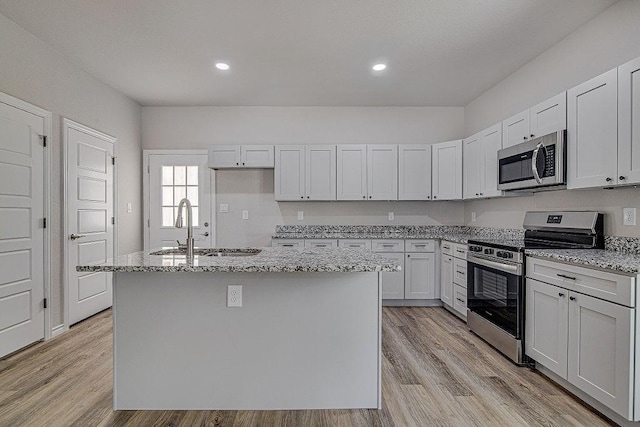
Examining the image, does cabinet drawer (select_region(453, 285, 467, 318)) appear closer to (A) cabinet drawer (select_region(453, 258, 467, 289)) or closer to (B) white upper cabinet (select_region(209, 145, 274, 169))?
(A) cabinet drawer (select_region(453, 258, 467, 289))

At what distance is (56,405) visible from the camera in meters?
2.14

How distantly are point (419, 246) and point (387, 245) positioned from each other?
1.34 feet

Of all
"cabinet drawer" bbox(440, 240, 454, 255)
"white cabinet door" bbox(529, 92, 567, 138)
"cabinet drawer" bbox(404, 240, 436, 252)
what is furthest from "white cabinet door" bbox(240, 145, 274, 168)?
"white cabinet door" bbox(529, 92, 567, 138)

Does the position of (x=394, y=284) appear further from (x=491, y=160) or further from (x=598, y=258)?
(x=598, y=258)

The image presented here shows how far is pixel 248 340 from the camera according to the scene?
2035 millimetres

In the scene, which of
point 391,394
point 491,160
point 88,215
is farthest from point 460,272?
point 88,215

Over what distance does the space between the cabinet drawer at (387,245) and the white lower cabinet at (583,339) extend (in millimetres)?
1842

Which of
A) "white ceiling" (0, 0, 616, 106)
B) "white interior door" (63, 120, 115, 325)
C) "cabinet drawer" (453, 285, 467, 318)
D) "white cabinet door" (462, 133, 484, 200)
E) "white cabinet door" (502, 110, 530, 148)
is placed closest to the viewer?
"white ceiling" (0, 0, 616, 106)

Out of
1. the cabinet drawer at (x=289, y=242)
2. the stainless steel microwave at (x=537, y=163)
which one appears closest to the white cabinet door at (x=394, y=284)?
the cabinet drawer at (x=289, y=242)

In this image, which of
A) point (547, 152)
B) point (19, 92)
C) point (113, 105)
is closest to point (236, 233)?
point (113, 105)

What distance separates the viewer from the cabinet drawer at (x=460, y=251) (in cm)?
373

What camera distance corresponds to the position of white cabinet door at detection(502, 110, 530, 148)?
10.0ft

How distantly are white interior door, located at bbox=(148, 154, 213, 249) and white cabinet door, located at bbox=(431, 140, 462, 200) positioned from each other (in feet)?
10.4

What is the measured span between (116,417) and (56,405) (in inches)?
19.0
